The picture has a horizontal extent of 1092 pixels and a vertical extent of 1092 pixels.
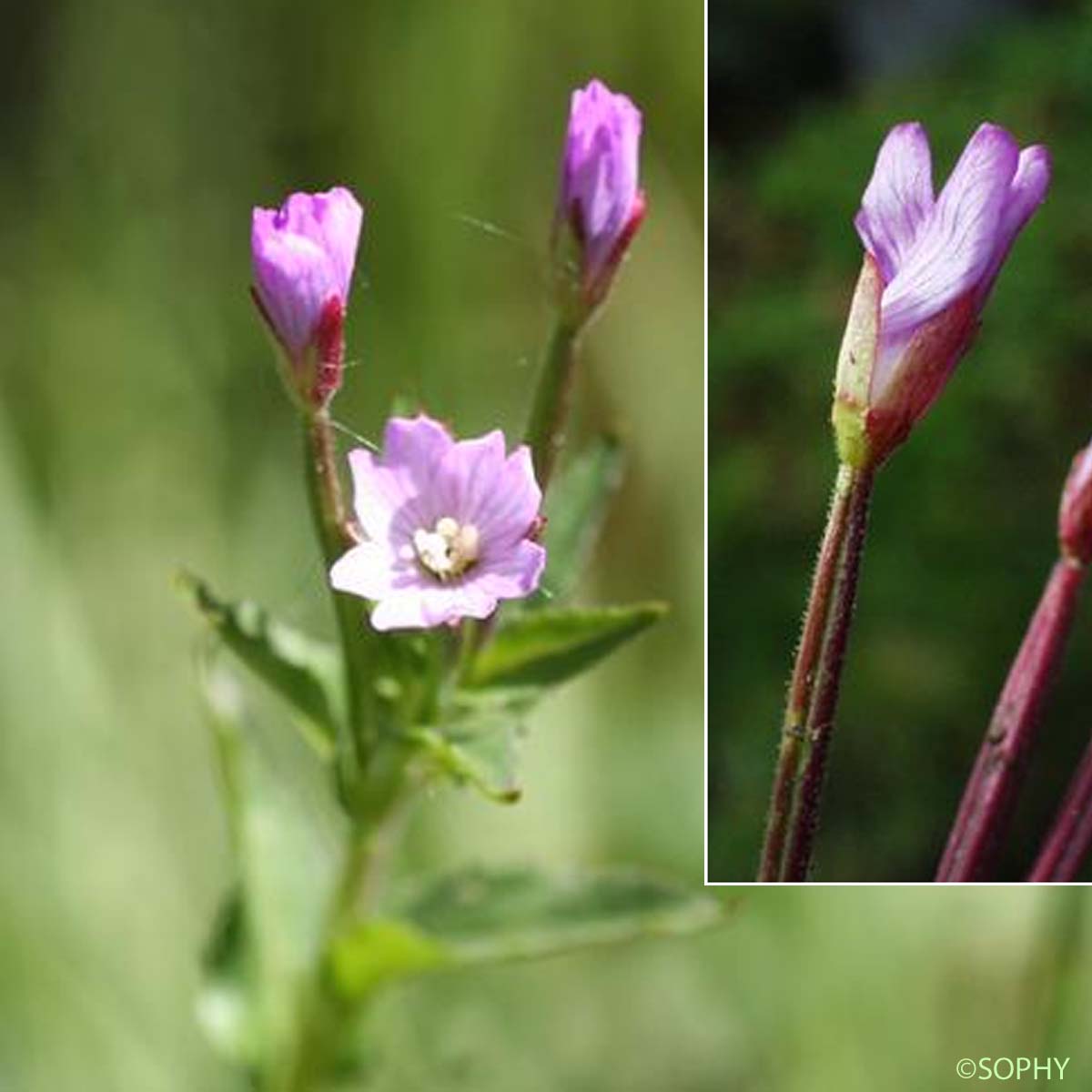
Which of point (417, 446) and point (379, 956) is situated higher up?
point (417, 446)

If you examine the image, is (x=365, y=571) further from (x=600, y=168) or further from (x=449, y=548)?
(x=600, y=168)

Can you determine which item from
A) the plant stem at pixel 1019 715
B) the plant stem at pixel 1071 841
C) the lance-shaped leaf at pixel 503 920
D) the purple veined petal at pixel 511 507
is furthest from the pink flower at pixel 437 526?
the plant stem at pixel 1071 841

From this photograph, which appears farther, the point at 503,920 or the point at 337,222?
the point at 503,920

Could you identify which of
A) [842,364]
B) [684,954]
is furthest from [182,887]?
[842,364]

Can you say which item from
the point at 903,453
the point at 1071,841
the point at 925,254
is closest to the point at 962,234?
the point at 925,254

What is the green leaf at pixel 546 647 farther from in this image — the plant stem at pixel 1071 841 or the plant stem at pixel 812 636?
the plant stem at pixel 1071 841

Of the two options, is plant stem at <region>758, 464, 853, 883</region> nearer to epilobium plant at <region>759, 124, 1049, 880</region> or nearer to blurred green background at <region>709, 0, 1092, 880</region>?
epilobium plant at <region>759, 124, 1049, 880</region>

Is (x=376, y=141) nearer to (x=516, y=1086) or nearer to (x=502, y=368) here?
(x=502, y=368)
